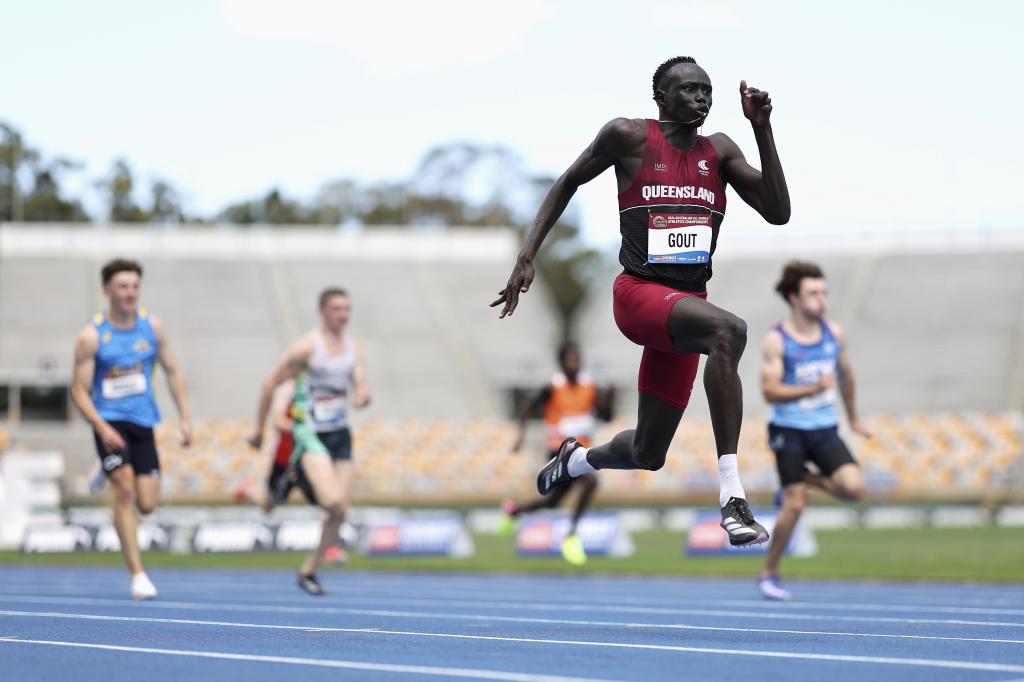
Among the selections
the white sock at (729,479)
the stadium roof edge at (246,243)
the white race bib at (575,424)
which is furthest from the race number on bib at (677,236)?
the stadium roof edge at (246,243)

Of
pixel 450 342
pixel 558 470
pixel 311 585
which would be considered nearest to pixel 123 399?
pixel 311 585

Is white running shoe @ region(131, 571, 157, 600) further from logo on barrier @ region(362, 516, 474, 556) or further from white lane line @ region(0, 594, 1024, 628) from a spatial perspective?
logo on barrier @ region(362, 516, 474, 556)

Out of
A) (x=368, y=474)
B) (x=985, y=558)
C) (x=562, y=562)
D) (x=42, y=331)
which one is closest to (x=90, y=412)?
(x=562, y=562)

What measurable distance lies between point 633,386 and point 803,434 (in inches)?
1967

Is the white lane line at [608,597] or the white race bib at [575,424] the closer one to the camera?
the white lane line at [608,597]

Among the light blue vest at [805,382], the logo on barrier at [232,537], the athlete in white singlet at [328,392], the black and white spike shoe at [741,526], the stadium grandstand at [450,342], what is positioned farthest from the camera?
the stadium grandstand at [450,342]

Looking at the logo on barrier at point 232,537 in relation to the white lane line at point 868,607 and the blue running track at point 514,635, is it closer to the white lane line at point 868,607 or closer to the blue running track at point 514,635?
the blue running track at point 514,635

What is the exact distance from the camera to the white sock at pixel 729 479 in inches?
292

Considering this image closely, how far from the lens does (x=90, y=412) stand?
11.2m

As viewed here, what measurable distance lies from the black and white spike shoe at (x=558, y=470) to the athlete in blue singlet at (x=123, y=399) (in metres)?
3.41

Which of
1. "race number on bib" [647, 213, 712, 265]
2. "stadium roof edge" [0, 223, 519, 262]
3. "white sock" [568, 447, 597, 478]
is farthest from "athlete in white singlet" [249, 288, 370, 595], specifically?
"stadium roof edge" [0, 223, 519, 262]

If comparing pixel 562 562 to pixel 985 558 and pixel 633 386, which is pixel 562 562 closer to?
pixel 985 558

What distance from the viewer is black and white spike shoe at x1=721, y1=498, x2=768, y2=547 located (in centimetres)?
711

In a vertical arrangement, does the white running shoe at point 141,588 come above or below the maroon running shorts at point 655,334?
below
